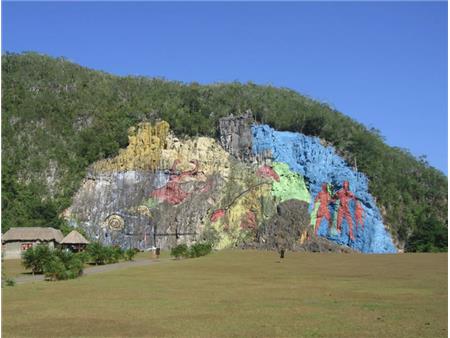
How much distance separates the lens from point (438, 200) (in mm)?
82312

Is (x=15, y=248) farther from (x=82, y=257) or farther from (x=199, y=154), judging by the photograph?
(x=199, y=154)

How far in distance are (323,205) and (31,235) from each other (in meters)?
34.7

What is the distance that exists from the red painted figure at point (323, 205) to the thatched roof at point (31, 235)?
30406 millimetres

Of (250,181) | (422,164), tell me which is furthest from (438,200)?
(250,181)

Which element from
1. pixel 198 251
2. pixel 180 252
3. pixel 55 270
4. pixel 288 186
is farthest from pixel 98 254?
pixel 288 186

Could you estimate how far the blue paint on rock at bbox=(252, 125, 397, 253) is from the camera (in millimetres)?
70688

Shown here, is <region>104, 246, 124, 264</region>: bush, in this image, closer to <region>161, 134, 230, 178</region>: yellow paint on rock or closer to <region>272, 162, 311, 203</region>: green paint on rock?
<region>161, 134, 230, 178</region>: yellow paint on rock

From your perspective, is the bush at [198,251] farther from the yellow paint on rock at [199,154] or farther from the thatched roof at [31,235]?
the yellow paint on rock at [199,154]

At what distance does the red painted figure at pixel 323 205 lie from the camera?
235ft

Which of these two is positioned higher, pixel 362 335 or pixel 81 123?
pixel 81 123

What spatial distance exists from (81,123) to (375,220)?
41726 mm

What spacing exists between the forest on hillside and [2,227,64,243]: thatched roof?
25.4 feet

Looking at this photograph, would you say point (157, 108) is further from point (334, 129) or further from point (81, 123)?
point (334, 129)

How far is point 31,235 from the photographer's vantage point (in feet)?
195
